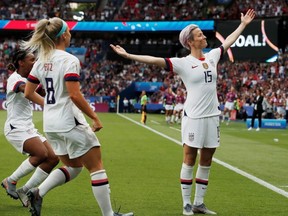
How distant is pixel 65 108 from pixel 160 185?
Result: 4427 mm

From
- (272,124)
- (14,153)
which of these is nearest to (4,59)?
(272,124)

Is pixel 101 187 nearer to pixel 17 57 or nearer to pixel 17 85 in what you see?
pixel 17 85

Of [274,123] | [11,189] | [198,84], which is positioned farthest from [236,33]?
[274,123]

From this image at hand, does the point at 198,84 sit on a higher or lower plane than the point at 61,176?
higher

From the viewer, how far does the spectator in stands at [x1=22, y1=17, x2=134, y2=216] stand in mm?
6995

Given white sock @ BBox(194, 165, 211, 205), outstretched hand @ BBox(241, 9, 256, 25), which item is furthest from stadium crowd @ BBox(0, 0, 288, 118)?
white sock @ BBox(194, 165, 211, 205)

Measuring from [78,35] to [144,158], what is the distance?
5135 centimetres

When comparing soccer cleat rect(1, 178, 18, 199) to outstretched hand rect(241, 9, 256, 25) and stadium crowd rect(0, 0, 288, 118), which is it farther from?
stadium crowd rect(0, 0, 288, 118)

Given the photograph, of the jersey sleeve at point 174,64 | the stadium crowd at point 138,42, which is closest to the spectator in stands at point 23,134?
the jersey sleeve at point 174,64

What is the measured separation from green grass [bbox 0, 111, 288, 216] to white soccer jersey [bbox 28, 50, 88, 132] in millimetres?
1671

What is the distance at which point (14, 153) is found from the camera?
16.8 m

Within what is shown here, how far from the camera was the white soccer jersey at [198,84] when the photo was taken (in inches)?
332

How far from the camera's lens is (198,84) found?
8.46 metres

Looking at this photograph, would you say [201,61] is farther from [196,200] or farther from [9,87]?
[9,87]
